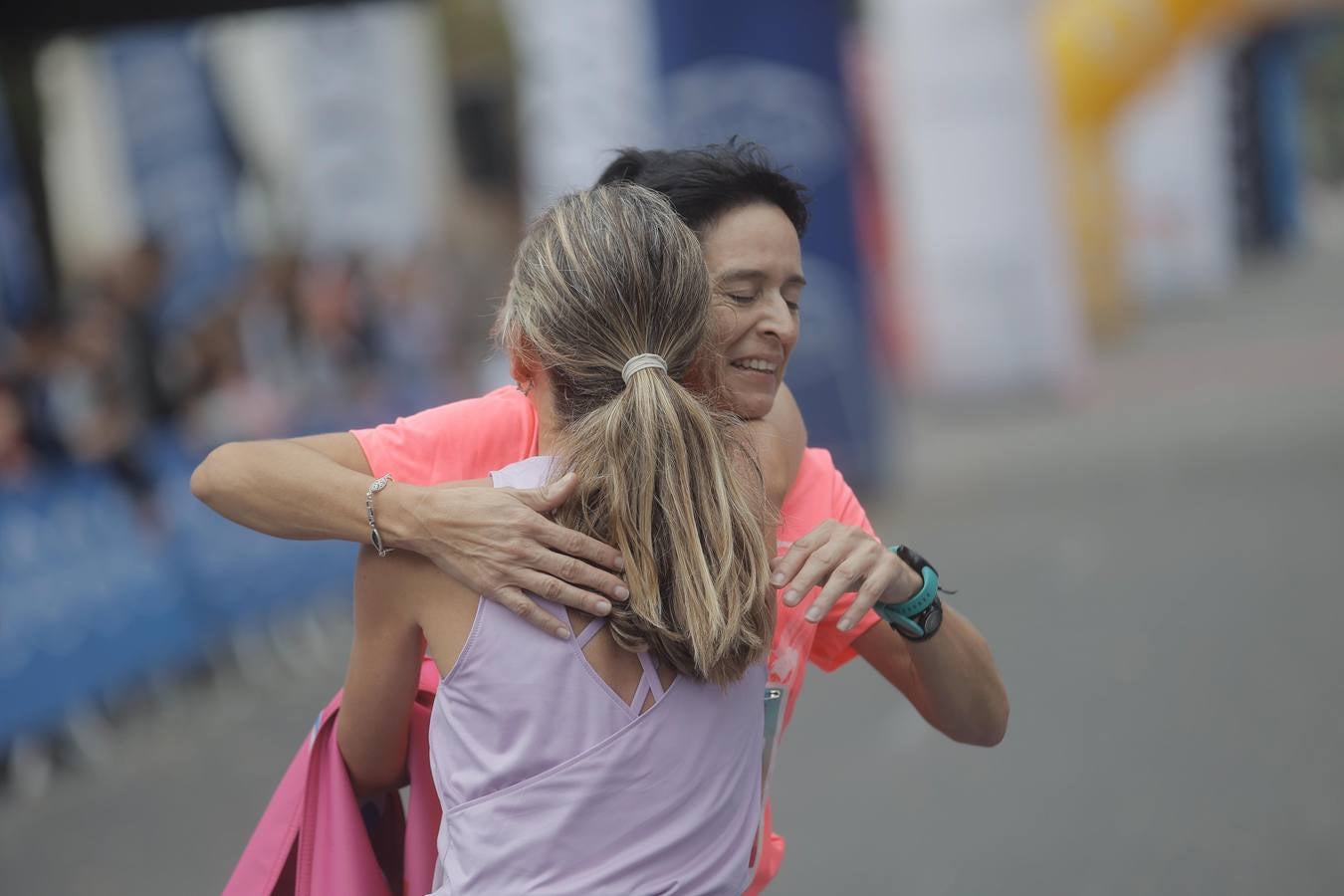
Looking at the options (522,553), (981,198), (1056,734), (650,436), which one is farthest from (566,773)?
(981,198)

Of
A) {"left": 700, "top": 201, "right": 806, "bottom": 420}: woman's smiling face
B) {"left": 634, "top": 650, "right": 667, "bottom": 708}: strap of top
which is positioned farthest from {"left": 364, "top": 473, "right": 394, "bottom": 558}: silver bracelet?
{"left": 700, "top": 201, "right": 806, "bottom": 420}: woman's smiling face

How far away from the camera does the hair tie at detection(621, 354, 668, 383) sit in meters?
1.65

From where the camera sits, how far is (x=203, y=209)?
11156 millimetres

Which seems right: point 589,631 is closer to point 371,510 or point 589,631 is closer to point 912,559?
point 371,510

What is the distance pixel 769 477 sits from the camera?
1.98 m

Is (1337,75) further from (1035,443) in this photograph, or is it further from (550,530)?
(550,530)

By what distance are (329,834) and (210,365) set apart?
287 inches

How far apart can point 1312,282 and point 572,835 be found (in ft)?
90.0

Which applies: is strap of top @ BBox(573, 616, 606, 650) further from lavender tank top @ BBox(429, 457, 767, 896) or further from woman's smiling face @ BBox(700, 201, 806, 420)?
woman's smiling face @ BBox(700, 201, 806, 420)

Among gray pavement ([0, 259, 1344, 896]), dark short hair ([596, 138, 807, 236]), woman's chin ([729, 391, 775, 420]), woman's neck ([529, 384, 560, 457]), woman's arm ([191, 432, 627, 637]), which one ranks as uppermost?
dark short hair ([596, 138, 807, 236])

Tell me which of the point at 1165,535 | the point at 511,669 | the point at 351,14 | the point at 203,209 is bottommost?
the point at 1165,535

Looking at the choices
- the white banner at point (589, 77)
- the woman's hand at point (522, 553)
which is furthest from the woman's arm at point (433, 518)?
the white banner at point (589, 77)

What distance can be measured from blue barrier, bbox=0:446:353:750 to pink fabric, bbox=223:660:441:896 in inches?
190

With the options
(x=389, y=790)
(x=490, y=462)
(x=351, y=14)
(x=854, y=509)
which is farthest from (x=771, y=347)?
(x=351, y=14)
